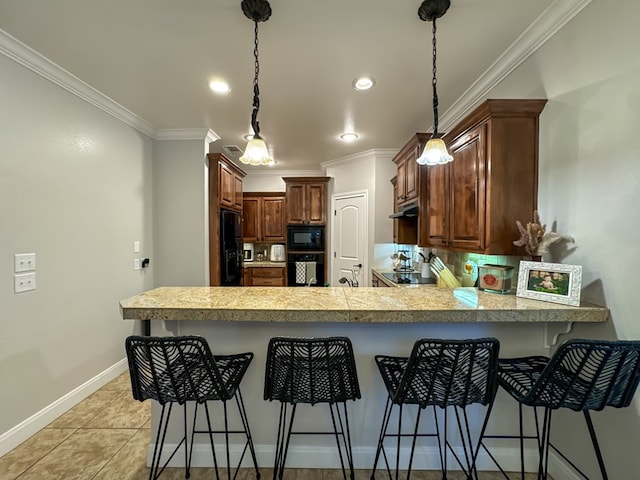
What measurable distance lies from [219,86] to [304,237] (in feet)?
9.65

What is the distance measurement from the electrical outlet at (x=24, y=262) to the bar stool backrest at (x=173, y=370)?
133 cm

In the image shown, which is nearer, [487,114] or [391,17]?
[391,17]

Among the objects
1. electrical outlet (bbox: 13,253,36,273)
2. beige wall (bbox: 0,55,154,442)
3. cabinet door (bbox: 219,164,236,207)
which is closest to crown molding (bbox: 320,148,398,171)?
cabinet door (bbox: 219,164,236,207)

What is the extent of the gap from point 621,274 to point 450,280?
43.8 inches

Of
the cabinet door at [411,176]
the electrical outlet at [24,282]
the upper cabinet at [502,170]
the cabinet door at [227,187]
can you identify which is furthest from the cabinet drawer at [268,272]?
the upper cabinet at [502,170]

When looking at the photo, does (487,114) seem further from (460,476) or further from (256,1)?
(460,476)

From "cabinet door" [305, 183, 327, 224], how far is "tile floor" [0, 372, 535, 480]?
11.2ft

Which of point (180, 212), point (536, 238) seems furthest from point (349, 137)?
point (536, 238)

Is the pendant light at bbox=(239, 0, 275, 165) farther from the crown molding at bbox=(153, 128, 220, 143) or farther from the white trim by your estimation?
the white trim

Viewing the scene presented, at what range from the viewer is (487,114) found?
1715mm

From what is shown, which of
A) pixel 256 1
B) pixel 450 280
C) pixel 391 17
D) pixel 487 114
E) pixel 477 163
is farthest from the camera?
pixel 450 280

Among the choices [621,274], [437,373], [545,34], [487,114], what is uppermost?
[545,34]

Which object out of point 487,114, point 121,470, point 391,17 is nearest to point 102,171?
point 121,470

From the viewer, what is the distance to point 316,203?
4871mm
